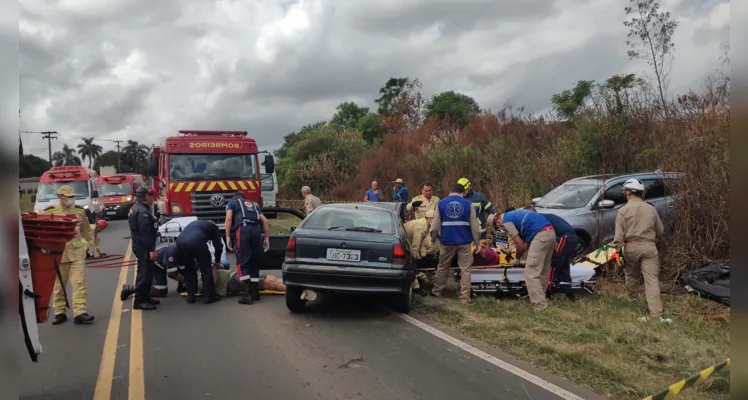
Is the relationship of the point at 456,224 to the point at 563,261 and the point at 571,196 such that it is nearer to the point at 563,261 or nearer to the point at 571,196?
the point at 563,261

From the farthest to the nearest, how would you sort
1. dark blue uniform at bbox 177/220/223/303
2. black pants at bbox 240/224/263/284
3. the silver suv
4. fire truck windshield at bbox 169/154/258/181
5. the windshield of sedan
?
fire truck windshield at bbox 169/154/258/181 → the windshield of sedan → the silver suv → black pants at bbox 240/224/263/284 → dark blue uniform at bbox 177/220/223/303

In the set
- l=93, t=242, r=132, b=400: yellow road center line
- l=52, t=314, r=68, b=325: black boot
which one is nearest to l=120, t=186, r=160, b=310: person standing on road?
l=93, t=242, r=132, b=400: yellow road center line

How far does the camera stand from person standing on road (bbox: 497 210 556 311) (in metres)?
7.42

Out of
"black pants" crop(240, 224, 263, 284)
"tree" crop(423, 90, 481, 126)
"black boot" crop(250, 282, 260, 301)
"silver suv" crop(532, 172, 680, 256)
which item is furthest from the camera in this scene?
"tree" crop(423, 90, 481, 126)

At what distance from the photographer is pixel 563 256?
314 inches

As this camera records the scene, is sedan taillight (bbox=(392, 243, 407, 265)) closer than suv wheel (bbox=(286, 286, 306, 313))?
Yes

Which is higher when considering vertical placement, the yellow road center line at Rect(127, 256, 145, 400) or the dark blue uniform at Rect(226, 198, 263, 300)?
the dark blue uniform at Rect(226, 198, 263, 300)

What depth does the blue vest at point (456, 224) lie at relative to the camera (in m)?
7.94

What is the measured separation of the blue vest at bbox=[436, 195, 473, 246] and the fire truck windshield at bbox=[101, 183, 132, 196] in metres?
23.3

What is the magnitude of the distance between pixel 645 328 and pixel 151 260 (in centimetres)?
648

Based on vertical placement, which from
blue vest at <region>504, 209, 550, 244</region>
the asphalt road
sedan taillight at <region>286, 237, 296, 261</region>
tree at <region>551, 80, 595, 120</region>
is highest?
tree at <region>551, 80, 595, 120</region>

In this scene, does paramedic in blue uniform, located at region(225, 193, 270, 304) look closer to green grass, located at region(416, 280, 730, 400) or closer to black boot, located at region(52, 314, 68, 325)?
black boot, located at region(52, 314, 68, 325)

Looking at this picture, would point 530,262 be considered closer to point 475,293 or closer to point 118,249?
point 475,293

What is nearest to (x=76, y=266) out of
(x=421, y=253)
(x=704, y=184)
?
(x=421, y=253)
